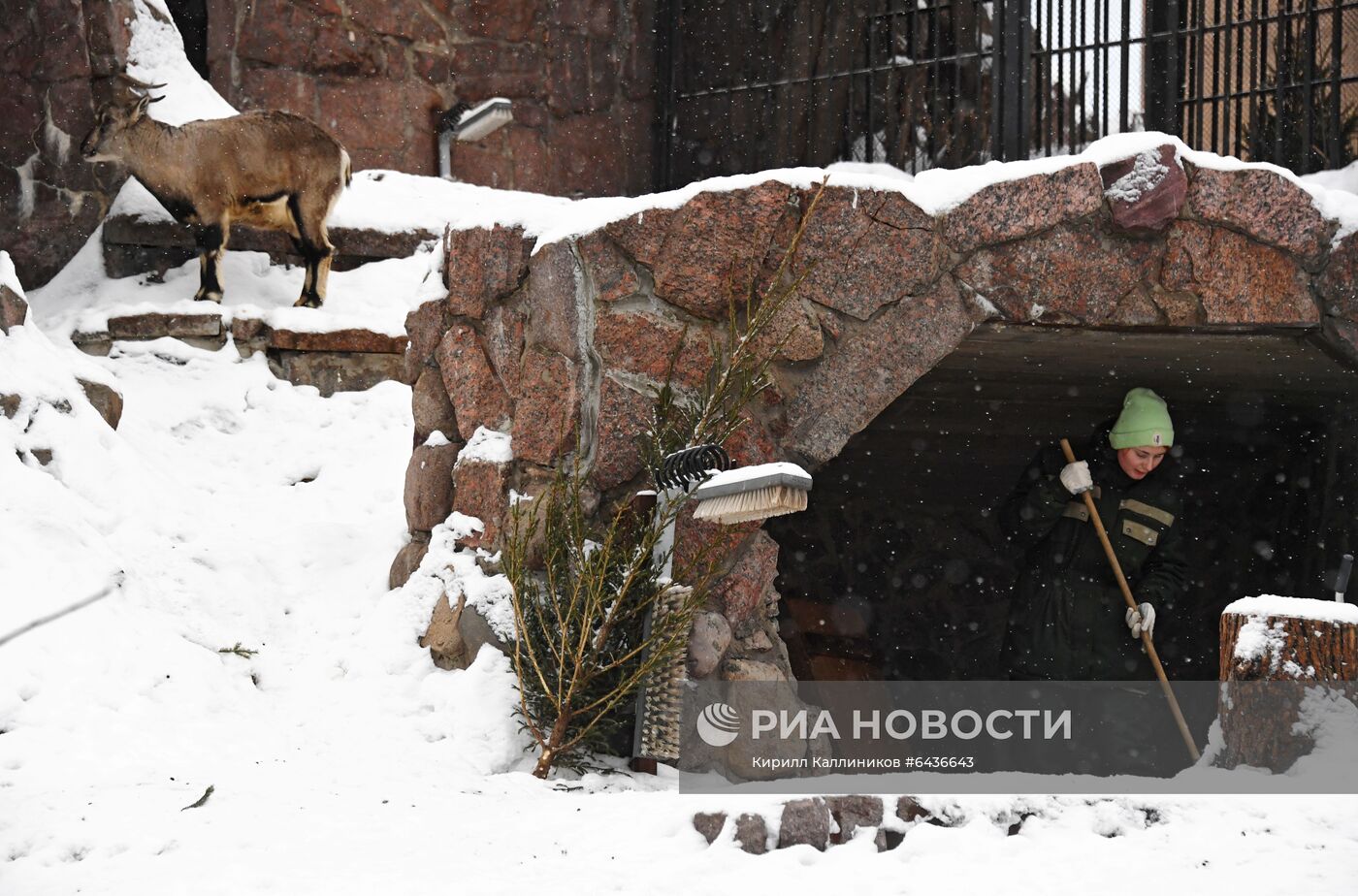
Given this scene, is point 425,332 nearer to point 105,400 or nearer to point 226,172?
point 105,400

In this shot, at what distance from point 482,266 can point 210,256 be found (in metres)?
2.90

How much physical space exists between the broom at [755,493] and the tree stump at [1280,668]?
1242mm

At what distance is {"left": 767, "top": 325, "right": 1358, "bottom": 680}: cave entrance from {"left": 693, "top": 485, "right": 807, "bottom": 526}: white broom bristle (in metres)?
1.76

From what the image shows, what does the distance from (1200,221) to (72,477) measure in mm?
4302

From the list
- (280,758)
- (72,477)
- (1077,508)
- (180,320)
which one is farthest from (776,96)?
(280,758)

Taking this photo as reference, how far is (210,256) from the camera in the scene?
25.3 feet

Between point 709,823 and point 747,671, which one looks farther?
point 747,671

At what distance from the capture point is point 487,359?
5441 millimetres

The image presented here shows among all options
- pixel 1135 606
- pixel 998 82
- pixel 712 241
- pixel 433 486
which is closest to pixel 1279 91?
pixel 998 82

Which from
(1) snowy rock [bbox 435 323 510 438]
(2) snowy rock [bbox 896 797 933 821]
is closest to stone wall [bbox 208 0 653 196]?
(1) snowy rock [bbox 435 323 510 438]

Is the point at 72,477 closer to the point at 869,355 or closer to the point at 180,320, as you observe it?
the point at 180,320

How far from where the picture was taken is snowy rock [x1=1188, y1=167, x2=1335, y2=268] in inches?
200

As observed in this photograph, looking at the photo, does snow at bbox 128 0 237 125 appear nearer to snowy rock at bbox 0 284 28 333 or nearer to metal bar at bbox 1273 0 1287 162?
snowy rock at bbox 0 284 28 333

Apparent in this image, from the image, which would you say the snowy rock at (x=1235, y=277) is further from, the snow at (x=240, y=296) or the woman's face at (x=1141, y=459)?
the snow at (x=240, y=296)
